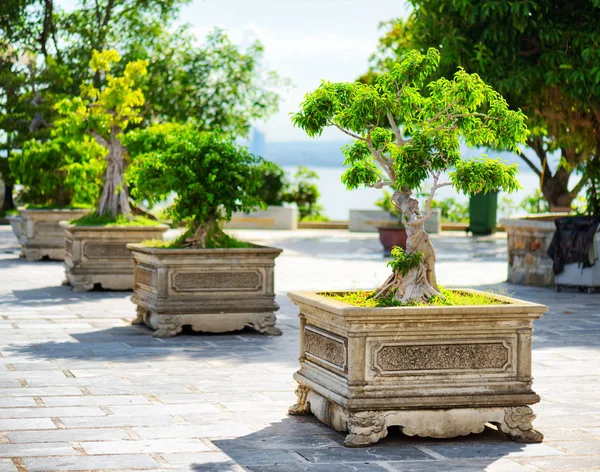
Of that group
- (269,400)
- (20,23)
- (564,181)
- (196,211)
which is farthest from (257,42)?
(269,400)

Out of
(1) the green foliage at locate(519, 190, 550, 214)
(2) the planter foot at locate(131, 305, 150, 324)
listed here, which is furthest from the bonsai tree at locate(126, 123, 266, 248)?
(1) the green foliage at locate(519, 190, 550, 214)

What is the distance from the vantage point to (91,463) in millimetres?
5820

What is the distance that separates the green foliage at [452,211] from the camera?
34.4 m

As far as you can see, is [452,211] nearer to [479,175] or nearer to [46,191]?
[46,191]

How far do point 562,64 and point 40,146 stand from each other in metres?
9.22

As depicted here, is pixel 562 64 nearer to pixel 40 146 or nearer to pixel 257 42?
pixel 40 146

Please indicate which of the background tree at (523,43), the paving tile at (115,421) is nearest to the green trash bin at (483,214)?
the background tree at (523,43)

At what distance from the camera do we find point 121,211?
15.9 metres

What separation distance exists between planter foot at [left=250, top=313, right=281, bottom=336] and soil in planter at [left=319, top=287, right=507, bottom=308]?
3678 millimetres

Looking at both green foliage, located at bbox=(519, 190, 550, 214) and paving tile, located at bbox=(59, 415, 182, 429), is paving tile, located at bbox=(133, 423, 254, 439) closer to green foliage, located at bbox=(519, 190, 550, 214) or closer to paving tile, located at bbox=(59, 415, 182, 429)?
paving tile, located at bbox=(59, 415, 182, 429)

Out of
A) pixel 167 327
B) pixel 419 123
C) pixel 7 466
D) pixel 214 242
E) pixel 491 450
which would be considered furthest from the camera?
pixel 214 242

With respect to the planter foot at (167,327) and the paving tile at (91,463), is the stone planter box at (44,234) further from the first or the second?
the paving tile at (91,463)

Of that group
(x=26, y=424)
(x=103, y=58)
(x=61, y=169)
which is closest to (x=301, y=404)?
(x=26, y=424)

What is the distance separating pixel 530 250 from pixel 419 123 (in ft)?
32.4
